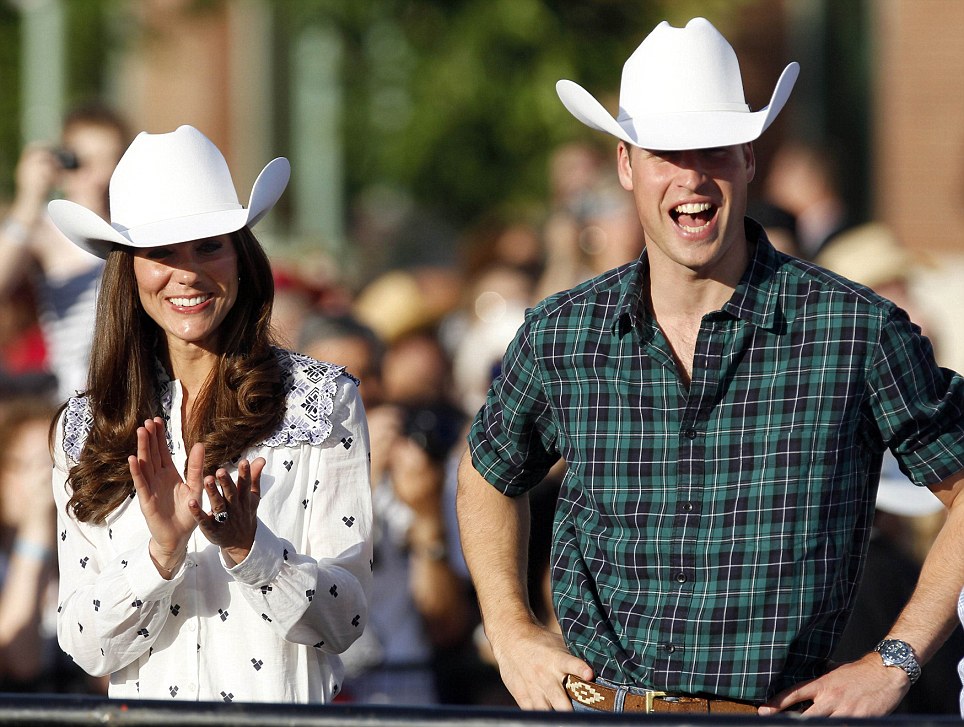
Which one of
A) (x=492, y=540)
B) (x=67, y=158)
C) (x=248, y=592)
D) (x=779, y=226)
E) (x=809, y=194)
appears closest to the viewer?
(x=248, y=592)

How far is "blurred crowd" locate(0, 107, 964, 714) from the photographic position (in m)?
5.82

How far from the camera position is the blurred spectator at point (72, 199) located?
6918mm

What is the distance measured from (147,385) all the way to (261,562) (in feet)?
2.20

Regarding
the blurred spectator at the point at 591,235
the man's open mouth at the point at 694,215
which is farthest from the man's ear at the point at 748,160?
the blurred spectator at the point at 591,235

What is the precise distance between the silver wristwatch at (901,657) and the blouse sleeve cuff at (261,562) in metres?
1.32

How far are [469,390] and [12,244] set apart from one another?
245 cm

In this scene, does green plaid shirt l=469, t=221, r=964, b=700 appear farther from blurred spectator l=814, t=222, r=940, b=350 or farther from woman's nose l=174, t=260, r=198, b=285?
blurred spectator l=814, t=222, r=940, b=350

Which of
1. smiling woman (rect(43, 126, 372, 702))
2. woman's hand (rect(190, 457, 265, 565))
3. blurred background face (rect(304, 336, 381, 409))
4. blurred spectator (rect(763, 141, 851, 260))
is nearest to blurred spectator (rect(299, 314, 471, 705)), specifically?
blurred background face (rect(304, 336, 381, 409))

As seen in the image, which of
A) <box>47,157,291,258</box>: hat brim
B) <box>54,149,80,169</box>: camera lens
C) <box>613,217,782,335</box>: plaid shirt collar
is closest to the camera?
<box>613,217,782,335</box>: plaid shirt collar

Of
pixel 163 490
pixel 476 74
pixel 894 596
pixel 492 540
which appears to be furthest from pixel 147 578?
pixel 476 74

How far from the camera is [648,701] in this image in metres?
3.38

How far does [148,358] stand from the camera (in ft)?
13.1

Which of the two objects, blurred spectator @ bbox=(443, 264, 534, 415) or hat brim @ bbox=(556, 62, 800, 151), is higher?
hat brim @ bbox=(556, 62, 800, 151)

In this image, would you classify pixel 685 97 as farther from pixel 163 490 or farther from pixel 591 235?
pixel 591 235
